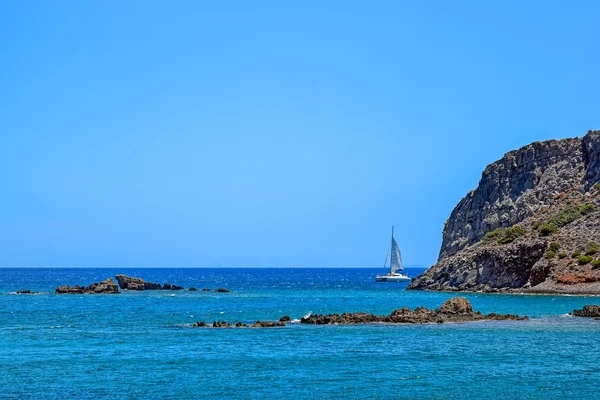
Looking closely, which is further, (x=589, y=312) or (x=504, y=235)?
(x=504, y=235)

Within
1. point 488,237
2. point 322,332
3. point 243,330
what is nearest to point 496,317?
point 322,332

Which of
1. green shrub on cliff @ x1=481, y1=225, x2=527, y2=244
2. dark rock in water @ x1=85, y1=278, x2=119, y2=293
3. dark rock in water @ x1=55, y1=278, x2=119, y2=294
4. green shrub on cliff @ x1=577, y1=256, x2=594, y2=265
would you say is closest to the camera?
green shrub on cliff @ x1=577, y1=256, x2=594, y2=265

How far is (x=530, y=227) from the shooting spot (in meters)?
120

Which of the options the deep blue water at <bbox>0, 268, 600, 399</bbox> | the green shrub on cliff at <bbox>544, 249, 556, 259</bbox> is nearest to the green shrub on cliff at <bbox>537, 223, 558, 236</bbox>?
the green shrub on cliff at <bbox>544, 249, 556, 259</bbox>

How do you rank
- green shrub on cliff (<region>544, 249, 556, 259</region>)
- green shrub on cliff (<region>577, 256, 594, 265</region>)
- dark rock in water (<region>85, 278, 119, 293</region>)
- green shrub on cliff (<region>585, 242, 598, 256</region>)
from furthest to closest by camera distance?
dark rock in water (<region>85, 278, 119, 293</region>) < green shrub on cliff (<region>544, 249, 556, 259</region>) < green shrub on cliff (<region>585, 242, 598, 256</region>) < green shrub on cliff (<region>577, 256, 594, 265</region>)

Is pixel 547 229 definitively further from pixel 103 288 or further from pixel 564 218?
pixel 103 288

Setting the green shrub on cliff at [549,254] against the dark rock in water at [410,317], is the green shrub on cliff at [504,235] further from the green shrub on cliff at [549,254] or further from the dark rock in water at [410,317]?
the dark rock in water at [410,317]

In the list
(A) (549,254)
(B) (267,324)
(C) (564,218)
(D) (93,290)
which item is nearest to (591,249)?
(A) (549,254)

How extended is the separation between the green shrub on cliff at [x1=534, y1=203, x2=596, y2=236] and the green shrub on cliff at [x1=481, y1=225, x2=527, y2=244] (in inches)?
132

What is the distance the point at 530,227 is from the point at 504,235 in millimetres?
4240

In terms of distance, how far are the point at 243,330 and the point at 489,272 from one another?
60.3 meters

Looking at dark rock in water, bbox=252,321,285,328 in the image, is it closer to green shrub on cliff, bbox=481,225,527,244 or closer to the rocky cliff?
the rocky cliff

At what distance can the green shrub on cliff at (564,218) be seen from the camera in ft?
366

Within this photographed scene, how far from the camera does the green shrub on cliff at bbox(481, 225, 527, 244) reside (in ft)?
381
